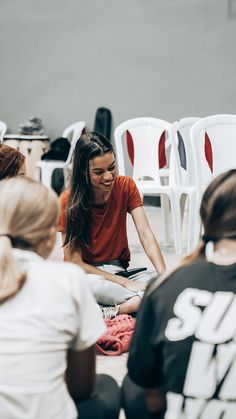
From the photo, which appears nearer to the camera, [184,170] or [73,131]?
[184,170]

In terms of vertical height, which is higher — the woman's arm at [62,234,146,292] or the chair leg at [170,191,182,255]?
the woman's arm at [62,234,146,292]

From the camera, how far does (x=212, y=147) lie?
4.39 metres

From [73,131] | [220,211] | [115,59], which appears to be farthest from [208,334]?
[115,59]

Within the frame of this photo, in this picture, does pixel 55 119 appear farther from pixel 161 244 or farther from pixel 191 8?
pixel 161 244

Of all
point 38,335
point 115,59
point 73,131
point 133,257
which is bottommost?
point 133,257

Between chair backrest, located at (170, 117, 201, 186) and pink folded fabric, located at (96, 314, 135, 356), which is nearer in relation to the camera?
pink folded fabric, located at (96, 314, 135, 356)

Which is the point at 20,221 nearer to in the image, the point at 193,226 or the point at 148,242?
the point at 148,242

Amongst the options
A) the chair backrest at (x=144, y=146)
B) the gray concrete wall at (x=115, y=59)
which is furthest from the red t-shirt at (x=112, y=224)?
the gray concrete wall at (x=115, y=59)

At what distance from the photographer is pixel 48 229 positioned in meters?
1.50

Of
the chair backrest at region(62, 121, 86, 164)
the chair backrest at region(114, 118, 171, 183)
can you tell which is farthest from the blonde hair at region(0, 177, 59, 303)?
the chair backrest at region(62, 121, 86, 164)

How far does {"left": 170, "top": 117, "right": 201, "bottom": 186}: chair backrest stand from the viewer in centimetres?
465

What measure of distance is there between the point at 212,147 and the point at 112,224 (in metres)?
1.50

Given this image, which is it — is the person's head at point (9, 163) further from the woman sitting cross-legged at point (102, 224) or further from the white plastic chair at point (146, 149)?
the white plastic chair at point (146, 149)

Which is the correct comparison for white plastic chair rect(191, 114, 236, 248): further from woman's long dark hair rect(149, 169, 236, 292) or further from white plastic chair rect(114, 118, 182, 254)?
woman's long dark hair rect(149, 169, 236, 292)
